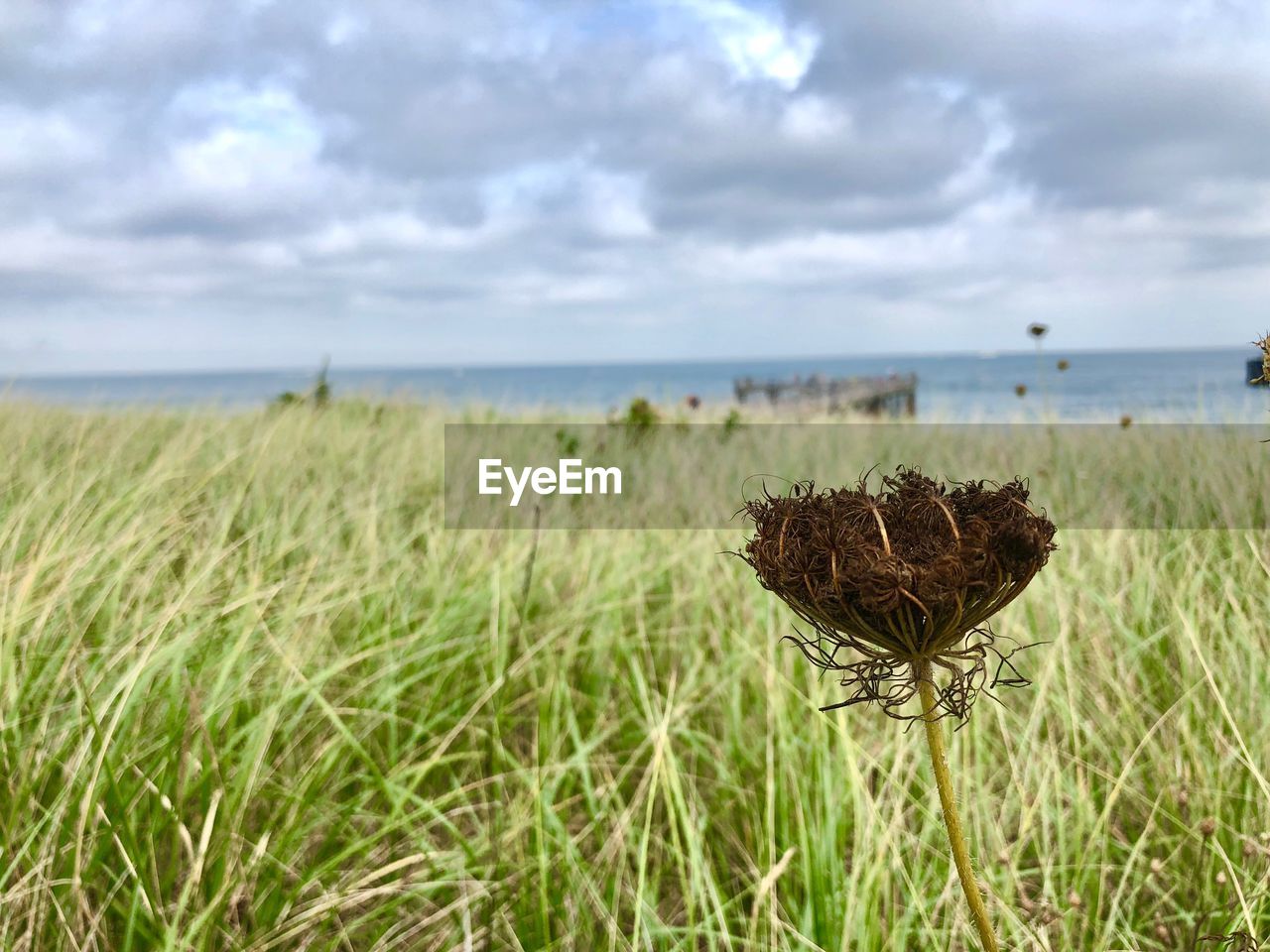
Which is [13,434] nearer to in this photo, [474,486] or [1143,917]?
[474,486]

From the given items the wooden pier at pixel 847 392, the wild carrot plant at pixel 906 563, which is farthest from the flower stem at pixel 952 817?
the wooden pier at pixel 847 392

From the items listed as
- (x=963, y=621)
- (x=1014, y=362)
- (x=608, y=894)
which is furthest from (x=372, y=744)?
(x=1014, y=362)

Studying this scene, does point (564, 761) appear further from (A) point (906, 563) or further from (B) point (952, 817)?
(A) point (906, 563)

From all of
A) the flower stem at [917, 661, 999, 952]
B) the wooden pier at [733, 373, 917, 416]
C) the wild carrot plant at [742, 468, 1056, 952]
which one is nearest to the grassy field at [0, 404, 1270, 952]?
the flower stem at [917, 661, 999, 952]

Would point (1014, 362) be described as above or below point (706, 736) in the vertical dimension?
above

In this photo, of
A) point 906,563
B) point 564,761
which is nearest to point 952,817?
point 906,563

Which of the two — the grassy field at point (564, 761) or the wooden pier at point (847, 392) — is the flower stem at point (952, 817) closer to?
the grassy field at point (564, 761)

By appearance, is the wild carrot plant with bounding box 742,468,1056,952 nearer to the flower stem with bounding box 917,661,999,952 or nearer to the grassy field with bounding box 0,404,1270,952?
the flower stem with bounding box 917,661,999,952
